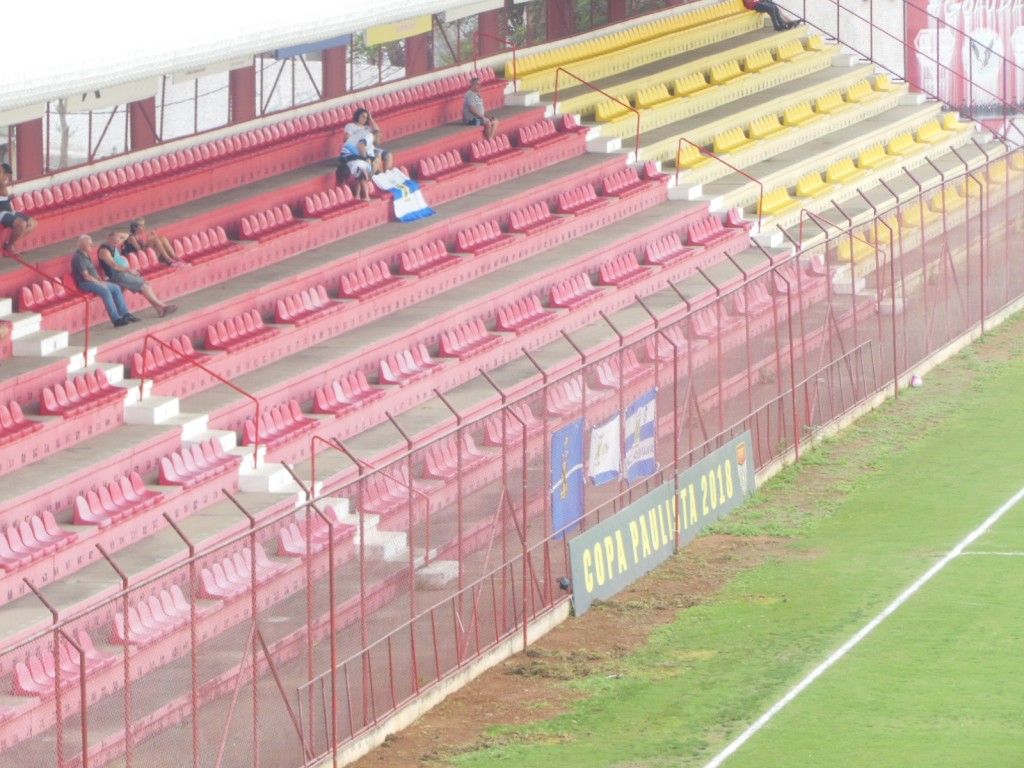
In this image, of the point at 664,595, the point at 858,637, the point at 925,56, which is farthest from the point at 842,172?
the point at 858,637

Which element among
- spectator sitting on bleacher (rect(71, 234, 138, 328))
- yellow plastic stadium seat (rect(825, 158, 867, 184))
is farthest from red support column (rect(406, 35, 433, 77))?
spectator sitting on bleacher (rect(71, 234, 138, 328))

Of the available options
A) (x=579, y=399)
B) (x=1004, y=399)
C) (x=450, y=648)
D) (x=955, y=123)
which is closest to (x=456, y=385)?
(x=579, y=399)

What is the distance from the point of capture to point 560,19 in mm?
35094

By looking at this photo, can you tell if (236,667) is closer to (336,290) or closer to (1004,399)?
(336,290)

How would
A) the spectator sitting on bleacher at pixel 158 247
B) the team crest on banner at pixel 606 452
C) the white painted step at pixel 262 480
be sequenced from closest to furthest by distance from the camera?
the white painted step at pixel 262 480, the team crest on banner at pixel 606 452, the spectator sitting on bleacher at pixel 158 247

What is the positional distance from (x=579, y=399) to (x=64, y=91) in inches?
218

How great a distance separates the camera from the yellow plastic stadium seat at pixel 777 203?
107ft

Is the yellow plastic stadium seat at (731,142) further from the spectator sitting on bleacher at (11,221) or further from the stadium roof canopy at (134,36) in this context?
the spectator sitting on bleacher at (11,221)

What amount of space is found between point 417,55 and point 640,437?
1151 cm

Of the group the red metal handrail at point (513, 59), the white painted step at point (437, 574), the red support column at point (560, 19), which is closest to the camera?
the white painted step at point (437, 574)

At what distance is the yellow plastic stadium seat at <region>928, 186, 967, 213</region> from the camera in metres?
29.6

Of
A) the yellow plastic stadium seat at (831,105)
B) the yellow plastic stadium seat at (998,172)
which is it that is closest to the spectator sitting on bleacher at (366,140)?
the yellow plastic stadium seat at (998,172)

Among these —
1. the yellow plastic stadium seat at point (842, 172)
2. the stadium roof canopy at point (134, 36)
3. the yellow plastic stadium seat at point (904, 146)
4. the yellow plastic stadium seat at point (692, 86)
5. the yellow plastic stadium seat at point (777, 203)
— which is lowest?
the yellow plastic stadium seat at point (904, 146)

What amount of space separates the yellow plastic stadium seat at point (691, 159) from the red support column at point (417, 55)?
407cm
